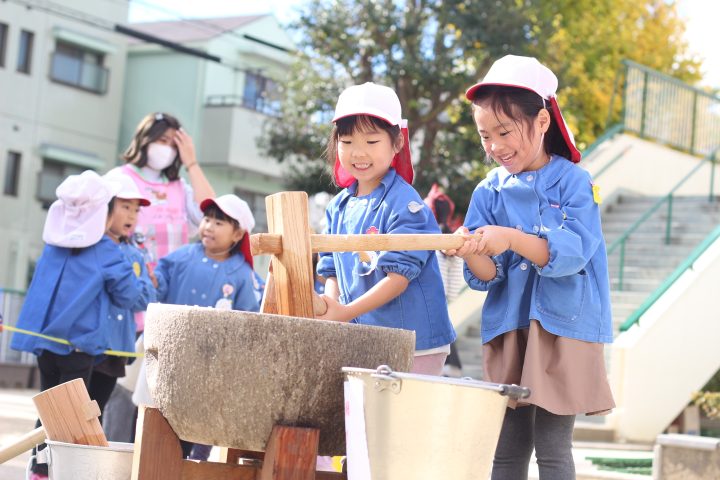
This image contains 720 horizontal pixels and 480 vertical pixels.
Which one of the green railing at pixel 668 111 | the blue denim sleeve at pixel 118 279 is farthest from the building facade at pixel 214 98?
the blue denim sleeve at pixel 118 279

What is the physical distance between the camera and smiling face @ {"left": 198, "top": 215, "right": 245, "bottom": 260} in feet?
21.2

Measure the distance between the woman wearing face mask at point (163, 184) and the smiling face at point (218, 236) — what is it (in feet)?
1.47

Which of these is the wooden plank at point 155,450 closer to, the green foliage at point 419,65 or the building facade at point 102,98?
the green foliage at point 419,65

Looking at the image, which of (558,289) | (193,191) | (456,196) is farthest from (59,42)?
(558,289)

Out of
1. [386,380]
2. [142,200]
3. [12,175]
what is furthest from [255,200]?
[386,380]

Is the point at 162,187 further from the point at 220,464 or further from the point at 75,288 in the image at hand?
the point at 220,464

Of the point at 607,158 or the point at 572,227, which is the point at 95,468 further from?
the point at 607,158

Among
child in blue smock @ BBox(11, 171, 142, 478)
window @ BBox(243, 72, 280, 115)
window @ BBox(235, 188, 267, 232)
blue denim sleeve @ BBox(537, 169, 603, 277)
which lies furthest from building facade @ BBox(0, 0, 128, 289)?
blue denim sleeve @ BBox(537, 169, 603, 277)

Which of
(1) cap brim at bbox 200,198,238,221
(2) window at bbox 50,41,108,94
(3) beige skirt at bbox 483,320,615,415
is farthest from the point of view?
(2) window at bbox 50,41,108,94

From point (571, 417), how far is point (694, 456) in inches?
111

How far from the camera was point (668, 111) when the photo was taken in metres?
18.0

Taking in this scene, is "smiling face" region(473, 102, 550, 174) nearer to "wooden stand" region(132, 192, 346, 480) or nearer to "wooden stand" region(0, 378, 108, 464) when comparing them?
"wooden stand" region(132, 192, 346, 480)

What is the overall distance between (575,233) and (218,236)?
10.2 ft

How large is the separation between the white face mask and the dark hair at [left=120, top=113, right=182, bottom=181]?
27 mm
